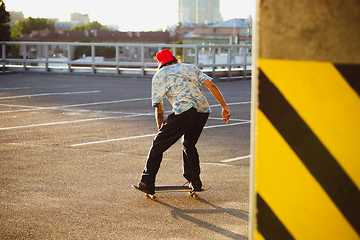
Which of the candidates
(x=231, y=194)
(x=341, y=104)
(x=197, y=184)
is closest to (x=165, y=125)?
(x=197, y=184)

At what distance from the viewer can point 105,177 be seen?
596 centimetres

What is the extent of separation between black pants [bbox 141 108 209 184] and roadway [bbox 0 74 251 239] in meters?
0.33

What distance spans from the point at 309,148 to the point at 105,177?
4.94 m

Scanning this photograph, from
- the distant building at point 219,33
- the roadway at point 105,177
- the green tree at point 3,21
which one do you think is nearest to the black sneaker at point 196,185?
the roadway at point 105,177

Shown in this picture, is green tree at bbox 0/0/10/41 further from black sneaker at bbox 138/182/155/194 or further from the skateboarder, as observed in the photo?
black sneaker at bbox 138/182/155/194

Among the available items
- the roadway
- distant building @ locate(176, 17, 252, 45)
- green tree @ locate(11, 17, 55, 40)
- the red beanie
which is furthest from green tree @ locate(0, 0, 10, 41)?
green tree @ locate(11, 17, 55, 40)

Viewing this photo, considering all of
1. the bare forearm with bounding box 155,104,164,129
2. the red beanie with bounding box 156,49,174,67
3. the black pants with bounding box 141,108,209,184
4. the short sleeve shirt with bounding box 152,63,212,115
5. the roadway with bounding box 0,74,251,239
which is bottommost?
the roadway with bounding box 0,74,251,239

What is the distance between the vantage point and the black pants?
488 cm

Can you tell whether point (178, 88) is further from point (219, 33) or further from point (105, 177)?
point (219, 33)

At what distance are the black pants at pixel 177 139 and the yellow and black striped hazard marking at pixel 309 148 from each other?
3600 millimetres

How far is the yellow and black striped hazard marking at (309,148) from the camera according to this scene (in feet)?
3.83

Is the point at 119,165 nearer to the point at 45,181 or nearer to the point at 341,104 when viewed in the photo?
the point at 45,181

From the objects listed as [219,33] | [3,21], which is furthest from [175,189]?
[219,33]

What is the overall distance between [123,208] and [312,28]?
3.92 metres
